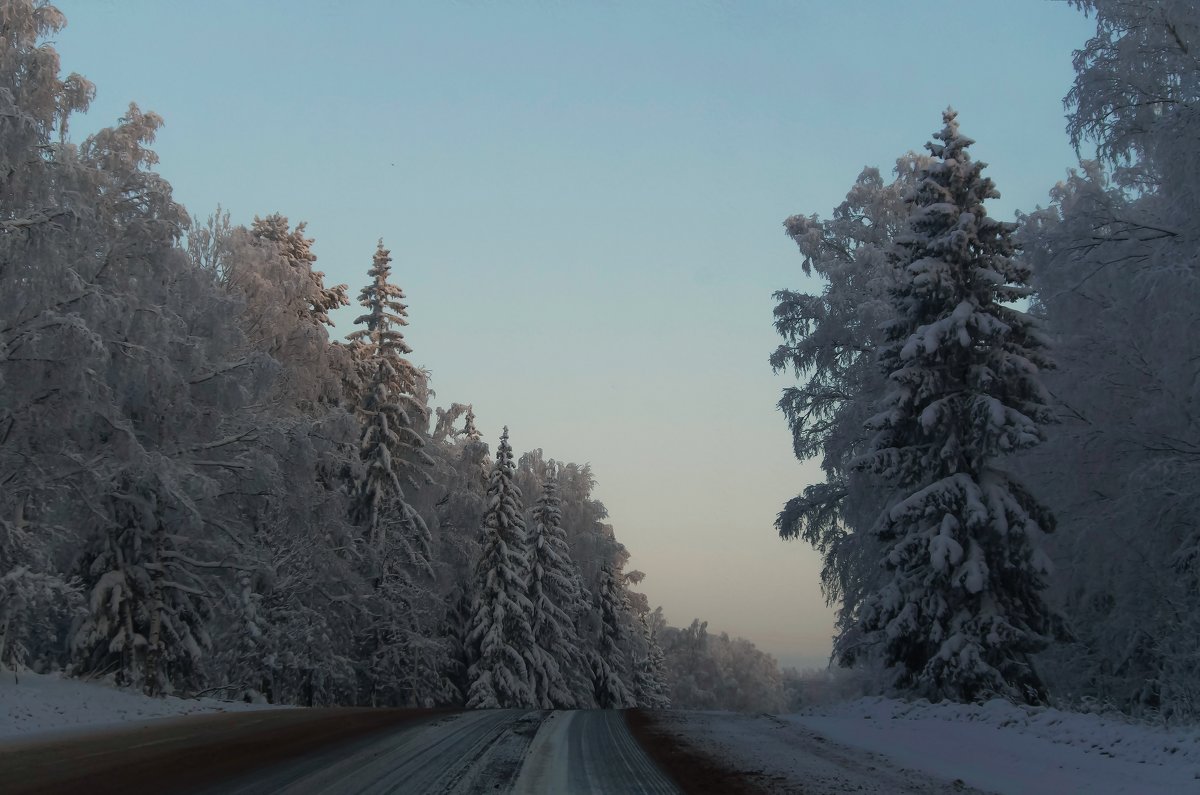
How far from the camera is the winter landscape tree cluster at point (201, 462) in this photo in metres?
14.4

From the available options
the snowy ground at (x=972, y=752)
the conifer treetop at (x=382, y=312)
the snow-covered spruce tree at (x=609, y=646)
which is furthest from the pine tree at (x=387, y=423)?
the snowy ground at (x=972, y=752)

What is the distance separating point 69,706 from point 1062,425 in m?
17.6

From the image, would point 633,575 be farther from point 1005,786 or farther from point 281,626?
point 1005,786

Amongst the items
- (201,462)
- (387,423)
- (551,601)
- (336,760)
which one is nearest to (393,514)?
(387,423)

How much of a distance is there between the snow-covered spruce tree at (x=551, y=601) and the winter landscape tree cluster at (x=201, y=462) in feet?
1.51

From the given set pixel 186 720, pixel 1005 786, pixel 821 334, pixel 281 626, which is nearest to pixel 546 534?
pixel 281 626

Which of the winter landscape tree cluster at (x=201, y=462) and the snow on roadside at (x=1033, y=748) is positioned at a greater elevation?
the winter landscape tree cluster at (x=201, y=462)

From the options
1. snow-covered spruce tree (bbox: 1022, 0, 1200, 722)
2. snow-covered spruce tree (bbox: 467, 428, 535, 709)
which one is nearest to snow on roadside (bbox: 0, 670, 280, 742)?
snow-covered spruce tree (bbox: 1022, 0, 1200, 722)

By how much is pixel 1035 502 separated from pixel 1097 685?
656 cm

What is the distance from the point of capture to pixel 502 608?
35125 mm

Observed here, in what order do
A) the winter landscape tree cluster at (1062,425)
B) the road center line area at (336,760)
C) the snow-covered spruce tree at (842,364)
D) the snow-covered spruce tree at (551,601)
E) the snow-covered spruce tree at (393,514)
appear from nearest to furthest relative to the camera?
the road center line area at (336,760) < the winter landscape tree cluster at (1062,425) < the snow-covered spruce tree at (842,364) < the snow-covered spruce tree at (393,514) < the snow-covered spruce tree at (551,601)

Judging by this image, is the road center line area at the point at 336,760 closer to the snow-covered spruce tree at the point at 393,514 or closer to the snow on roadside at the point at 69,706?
the snow on roadside at the point at 69,706

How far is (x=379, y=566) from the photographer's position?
99.4 ft

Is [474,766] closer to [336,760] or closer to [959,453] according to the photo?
[336,760]
